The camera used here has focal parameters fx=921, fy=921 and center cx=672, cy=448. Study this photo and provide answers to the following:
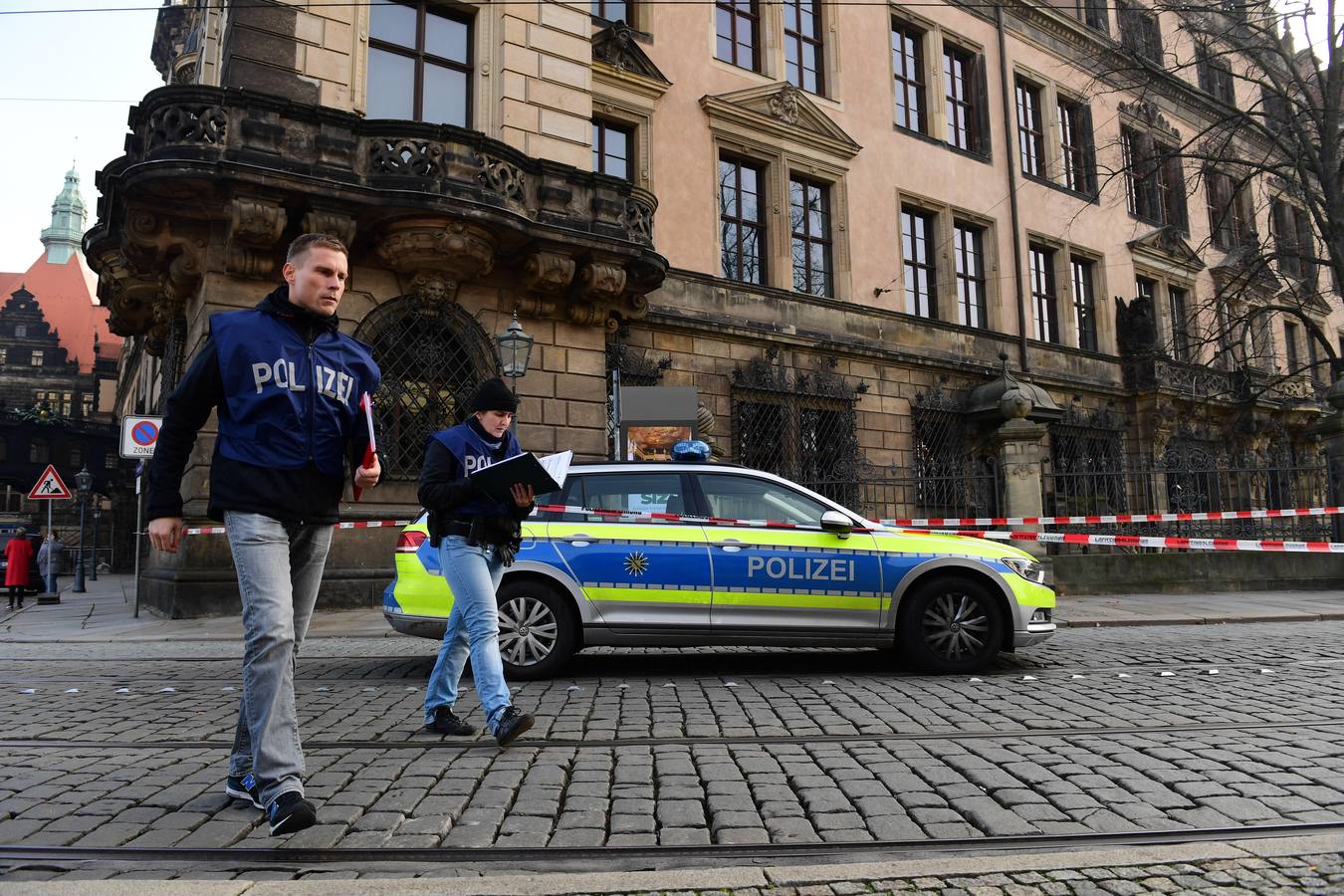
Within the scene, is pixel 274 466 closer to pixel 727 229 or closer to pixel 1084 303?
pixel 727 229

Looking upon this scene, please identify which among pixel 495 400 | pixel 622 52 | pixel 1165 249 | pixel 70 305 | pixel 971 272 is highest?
pixel 70 305

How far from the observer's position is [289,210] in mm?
12891

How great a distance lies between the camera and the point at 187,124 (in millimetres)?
12094

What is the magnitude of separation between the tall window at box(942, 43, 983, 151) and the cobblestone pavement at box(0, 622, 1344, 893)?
20.9 m

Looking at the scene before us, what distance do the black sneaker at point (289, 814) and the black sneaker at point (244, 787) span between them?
279 mm

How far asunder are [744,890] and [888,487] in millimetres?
16206

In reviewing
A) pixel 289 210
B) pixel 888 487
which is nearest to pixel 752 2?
pixel 888 487

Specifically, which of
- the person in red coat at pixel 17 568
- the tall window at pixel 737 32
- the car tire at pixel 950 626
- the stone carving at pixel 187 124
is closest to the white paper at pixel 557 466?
the car tire at pixel 950 626

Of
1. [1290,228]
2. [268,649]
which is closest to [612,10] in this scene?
[268,649]

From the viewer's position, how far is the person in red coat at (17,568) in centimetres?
1931

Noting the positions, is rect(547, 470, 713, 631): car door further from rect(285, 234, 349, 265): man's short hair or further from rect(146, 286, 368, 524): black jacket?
rect(285, 234, 349, 265): man's short hair

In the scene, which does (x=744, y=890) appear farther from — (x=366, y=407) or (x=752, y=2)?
(x=752, y=2)

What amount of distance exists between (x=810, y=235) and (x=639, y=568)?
51.9 feet

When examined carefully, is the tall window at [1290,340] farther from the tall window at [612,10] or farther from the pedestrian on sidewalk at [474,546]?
the pedestrian on sidewalk at [474,546]
